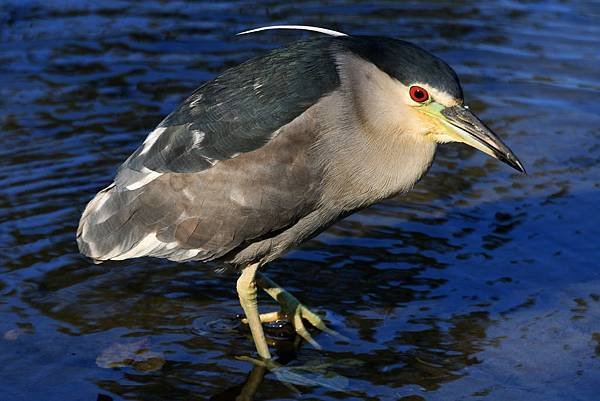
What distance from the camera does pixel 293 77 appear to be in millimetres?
5723

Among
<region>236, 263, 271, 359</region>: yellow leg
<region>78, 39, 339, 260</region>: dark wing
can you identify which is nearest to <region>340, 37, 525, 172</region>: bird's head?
<region>78, 39, 339, 260</region>: dark wing

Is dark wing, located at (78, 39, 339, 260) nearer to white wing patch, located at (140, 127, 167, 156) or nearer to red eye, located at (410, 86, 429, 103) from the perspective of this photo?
white wing patch, located at (140, 127, 167, 156)

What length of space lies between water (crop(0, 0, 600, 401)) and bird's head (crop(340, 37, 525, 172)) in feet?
3.76

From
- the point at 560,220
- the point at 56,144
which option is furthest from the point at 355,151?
the point at 56,144

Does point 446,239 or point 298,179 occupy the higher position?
point 298,179

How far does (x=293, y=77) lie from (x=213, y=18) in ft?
17.3

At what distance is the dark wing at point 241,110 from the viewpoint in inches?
223

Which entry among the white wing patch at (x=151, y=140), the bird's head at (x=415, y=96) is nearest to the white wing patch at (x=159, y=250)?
the white wing patch at (x=151, y=140)

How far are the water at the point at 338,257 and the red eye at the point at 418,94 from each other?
1409mm

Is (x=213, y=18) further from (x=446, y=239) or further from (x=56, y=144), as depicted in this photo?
(x=446, y=239)

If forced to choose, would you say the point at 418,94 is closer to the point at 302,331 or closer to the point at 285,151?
the point at 285,151

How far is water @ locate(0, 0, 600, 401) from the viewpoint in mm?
5785

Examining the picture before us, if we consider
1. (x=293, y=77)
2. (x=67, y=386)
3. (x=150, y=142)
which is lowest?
(x=67, y=386)

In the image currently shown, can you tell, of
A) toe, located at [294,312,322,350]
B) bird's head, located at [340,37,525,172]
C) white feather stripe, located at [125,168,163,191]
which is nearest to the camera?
bird's head, located at [340,37,525,172]
